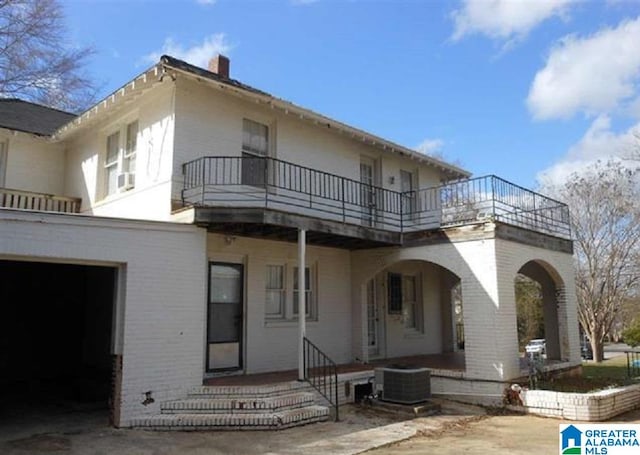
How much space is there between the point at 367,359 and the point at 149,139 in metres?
7.32

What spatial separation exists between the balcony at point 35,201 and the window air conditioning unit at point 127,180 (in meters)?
2.11

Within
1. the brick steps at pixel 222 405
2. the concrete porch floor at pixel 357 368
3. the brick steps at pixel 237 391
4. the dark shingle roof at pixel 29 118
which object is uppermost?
the dark shingle roof at pixel 29 118

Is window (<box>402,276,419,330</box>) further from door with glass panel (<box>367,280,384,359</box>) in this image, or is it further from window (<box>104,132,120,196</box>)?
window (<box>104,132,120,196</box>)

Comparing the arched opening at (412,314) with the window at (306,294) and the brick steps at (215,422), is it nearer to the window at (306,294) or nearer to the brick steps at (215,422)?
the window at (306,294)

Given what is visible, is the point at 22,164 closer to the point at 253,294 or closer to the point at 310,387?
the point at 253,294

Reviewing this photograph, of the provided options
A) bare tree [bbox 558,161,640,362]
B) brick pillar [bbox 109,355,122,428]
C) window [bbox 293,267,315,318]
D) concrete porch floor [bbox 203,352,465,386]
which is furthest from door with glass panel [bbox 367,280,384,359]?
bare tree [bbox 558,161,640,362]

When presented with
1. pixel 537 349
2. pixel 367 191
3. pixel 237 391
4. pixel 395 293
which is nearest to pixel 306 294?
pixel 395 293

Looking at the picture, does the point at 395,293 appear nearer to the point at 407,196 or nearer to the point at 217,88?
the point at 407,196

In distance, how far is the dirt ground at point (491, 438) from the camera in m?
7.31

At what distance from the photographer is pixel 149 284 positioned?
8.56 m

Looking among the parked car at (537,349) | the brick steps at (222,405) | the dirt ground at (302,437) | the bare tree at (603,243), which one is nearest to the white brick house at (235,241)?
the brick steps at (222,405)

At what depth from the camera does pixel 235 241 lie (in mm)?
11000

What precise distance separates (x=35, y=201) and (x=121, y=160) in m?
2.60

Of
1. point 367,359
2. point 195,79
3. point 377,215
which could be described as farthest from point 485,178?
point 195,79
